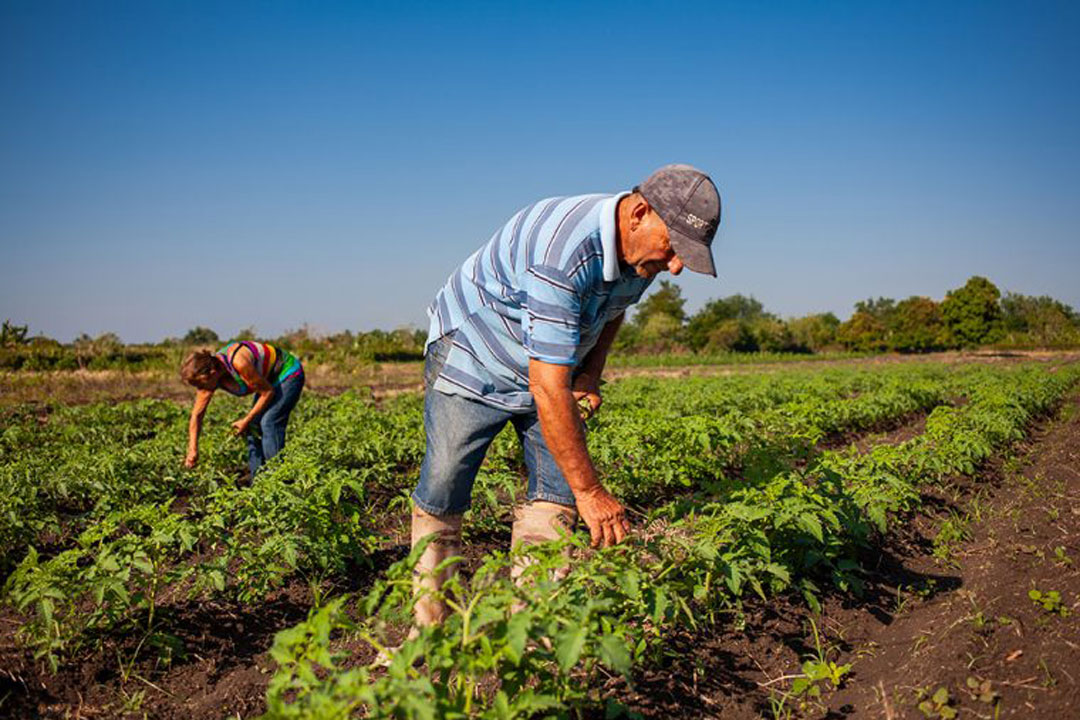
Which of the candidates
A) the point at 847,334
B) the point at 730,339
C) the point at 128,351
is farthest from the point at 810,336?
the point at 128,351

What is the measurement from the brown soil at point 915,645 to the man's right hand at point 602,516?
63 centimetres

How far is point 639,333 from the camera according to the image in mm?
47906

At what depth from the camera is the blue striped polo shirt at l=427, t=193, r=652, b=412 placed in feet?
6.79

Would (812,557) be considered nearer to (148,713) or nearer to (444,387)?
(444,387)

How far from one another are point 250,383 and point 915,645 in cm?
441

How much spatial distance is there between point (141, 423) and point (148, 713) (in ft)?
25.0

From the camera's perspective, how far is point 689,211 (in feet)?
6.55

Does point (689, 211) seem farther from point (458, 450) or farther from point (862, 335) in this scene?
point (862, 335)

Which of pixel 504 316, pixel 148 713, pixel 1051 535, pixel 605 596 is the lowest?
pixel 148 713

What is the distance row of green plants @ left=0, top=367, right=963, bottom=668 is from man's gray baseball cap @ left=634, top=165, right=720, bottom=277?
1.70m

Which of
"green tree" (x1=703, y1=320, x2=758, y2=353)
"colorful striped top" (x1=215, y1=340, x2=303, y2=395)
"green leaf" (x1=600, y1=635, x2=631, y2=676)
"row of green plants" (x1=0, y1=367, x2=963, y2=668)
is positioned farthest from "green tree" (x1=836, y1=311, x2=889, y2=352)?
"green leaf" (x1=600, y1=635, x2=631, y2=676)

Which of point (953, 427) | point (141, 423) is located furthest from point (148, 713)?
point (141, 423)

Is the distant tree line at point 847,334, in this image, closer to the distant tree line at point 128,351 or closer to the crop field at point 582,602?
the distant tree line at point 128,351

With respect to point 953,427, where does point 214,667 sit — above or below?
below
